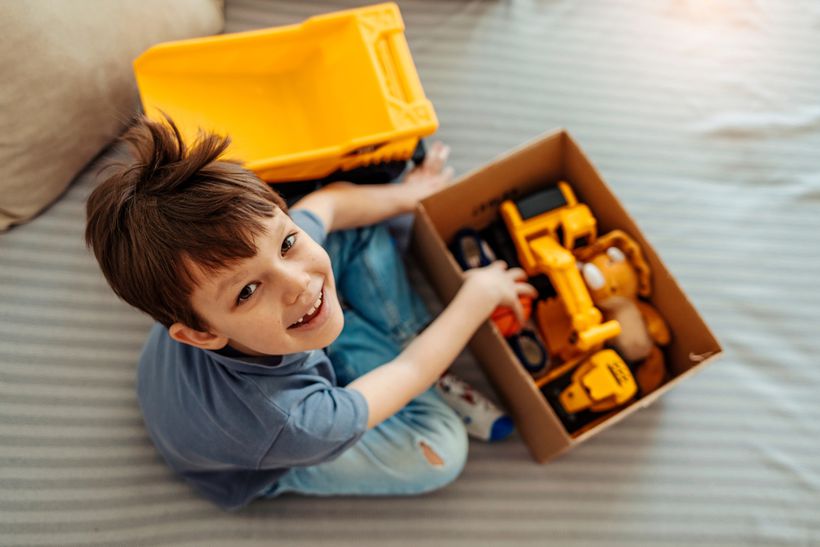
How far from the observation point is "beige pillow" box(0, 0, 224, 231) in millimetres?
809

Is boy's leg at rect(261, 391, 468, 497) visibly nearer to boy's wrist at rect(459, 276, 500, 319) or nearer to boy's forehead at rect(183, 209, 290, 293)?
boy's wrist at rect(459, 276, 500, 319)

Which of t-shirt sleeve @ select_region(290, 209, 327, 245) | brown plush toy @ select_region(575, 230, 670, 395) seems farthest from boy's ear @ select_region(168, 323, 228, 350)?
brown plush toy @ select_region(575, 230, 670, 395)

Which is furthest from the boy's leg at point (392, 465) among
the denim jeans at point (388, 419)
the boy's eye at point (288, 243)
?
the boy's eye at point (288, 243)

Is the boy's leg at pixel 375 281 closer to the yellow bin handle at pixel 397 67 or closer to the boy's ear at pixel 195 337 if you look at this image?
the yellow bin handle at pixel 397 67

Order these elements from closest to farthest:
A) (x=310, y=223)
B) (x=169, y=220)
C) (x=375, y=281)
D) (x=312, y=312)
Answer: (x=169, y=220)
(x=312, y=312)
(x=310, y=223)
(x=375, y=281)

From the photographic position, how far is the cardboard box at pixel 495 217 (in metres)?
0.86

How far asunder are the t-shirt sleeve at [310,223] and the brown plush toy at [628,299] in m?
0.38

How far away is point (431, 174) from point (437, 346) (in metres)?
0.31

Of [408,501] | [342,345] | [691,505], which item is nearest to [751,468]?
[691,505]

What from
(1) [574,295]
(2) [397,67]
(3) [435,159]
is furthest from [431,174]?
(1) [574,295]

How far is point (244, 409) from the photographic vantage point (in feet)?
2.30

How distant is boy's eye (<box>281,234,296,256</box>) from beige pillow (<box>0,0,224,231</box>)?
43 cm

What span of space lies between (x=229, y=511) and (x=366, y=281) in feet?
1.19

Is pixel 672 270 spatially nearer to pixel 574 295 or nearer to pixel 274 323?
pixel 574 295
